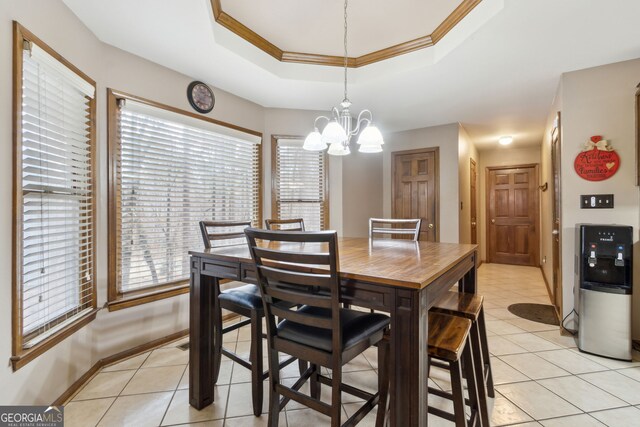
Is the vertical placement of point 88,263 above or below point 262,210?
below

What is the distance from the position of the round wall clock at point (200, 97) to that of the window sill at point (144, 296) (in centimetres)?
170

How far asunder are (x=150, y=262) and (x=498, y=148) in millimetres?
6391

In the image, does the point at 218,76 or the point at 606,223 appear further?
the point at 218,76

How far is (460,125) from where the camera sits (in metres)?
4.22

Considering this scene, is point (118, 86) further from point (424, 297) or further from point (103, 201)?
point (424, 297)

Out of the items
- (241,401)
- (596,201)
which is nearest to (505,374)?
(596,201)

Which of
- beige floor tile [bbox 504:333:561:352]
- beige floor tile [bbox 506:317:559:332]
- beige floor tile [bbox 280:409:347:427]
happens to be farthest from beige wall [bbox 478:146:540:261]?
beige floor tile [bbox 280:409:347:427]

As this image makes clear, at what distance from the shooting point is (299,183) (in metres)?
3.75

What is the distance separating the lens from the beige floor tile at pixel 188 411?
1.65 meters

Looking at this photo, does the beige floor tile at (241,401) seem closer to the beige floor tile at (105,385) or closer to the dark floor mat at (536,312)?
the beige floor tile at (105,385)

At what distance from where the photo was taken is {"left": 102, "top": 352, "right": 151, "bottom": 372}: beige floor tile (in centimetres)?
219

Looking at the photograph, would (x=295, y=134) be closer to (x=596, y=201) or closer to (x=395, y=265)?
(x=395, y=265)

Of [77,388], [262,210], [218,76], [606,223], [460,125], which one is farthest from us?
[460,125]

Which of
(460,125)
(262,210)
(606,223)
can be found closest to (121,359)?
(262,210)
